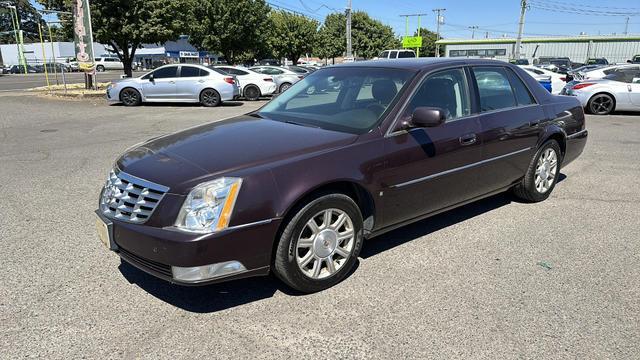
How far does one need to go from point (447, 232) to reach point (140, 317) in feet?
9.34

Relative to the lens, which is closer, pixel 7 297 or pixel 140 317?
pixel 140 317

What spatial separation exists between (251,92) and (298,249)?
57.9ft

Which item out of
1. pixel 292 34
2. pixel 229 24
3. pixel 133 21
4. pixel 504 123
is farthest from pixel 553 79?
pixel 292 34

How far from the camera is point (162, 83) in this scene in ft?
56.3

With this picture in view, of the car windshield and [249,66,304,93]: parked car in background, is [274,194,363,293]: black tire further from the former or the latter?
[249,66,304,93]: parked car in background

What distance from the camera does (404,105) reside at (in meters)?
3.91

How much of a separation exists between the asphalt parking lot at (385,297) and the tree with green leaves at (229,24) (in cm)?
2922

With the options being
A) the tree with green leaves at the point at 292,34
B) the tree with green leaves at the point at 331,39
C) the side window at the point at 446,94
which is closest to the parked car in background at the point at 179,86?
the side window at the point at 446,94

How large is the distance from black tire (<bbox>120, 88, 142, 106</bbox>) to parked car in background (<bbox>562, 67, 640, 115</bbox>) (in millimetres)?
14443

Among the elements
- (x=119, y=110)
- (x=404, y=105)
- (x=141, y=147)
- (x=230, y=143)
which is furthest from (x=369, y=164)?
(x=119, y=110)

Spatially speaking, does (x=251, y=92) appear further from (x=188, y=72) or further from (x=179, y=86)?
(x=179, y=86)

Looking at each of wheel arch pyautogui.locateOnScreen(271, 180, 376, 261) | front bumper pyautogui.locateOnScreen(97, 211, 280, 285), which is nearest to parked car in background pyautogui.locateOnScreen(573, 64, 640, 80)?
wheel arch pyautogui.locateOnScreen(271, 180, 376, 261)

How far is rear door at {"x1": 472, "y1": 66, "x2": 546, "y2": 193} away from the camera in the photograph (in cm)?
458

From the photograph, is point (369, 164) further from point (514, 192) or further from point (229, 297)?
point (514, 192)
